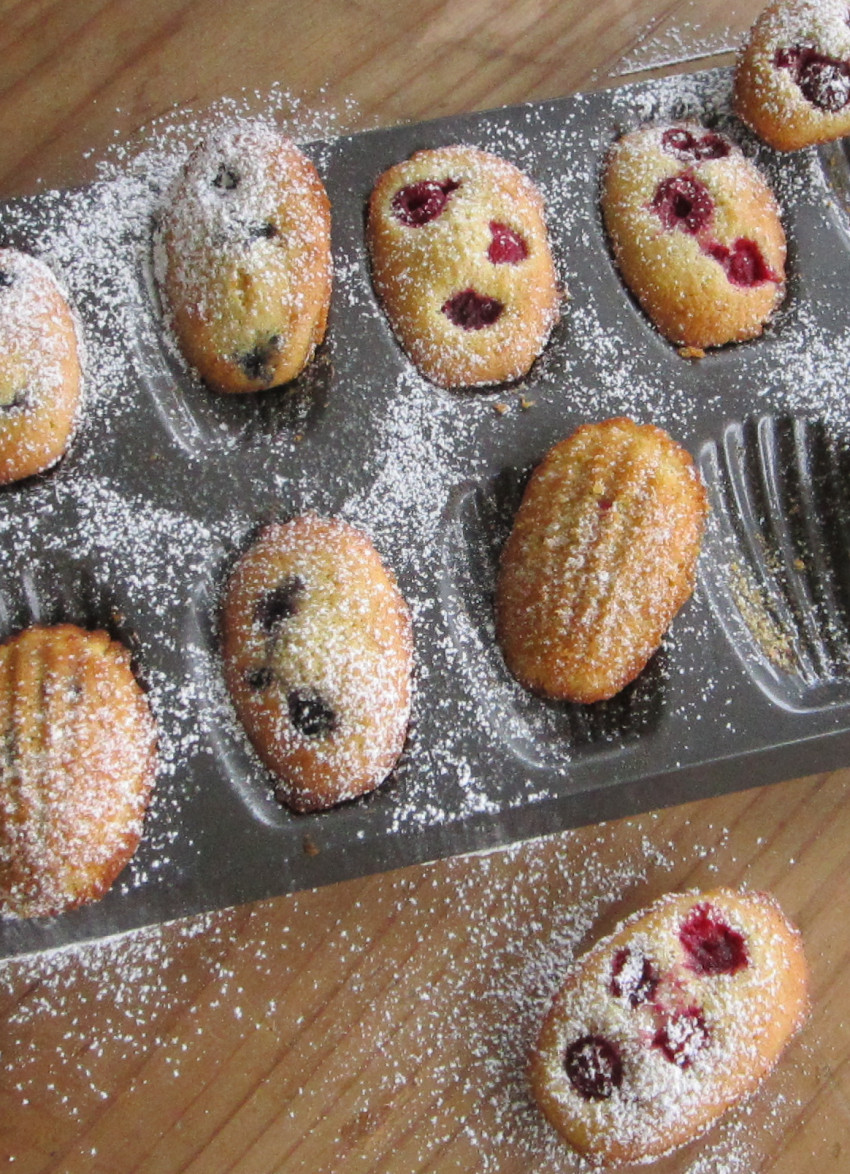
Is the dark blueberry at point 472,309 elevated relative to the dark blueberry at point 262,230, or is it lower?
lower

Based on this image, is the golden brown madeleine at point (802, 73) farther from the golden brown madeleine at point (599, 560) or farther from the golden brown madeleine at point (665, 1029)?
the golden brown madeleine at point (665, 1029)

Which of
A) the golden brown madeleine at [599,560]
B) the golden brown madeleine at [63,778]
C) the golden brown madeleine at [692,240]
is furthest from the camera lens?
the golden brown madeleine at [692,240]

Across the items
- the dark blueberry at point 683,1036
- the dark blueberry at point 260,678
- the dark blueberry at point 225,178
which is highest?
the dark blueberry at point 225,178

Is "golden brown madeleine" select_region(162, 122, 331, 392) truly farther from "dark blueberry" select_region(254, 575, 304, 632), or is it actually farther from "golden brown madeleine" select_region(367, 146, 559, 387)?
"dark blueberry" select_region(254, 575, 304, 632)

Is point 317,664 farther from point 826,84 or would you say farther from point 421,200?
point 826,84

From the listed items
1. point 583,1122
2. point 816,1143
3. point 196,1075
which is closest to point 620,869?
point 583,1122

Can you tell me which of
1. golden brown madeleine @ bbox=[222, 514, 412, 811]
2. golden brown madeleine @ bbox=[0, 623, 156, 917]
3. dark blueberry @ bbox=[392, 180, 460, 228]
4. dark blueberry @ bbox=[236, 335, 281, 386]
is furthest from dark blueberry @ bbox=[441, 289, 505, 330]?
golden brown madeleine @ bbox=[0, 623, 156, 917]

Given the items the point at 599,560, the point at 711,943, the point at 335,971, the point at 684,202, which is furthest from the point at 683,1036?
the point at 684,202

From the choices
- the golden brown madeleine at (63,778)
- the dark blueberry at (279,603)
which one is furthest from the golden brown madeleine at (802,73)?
the golden brown madeleine at (63,778)
